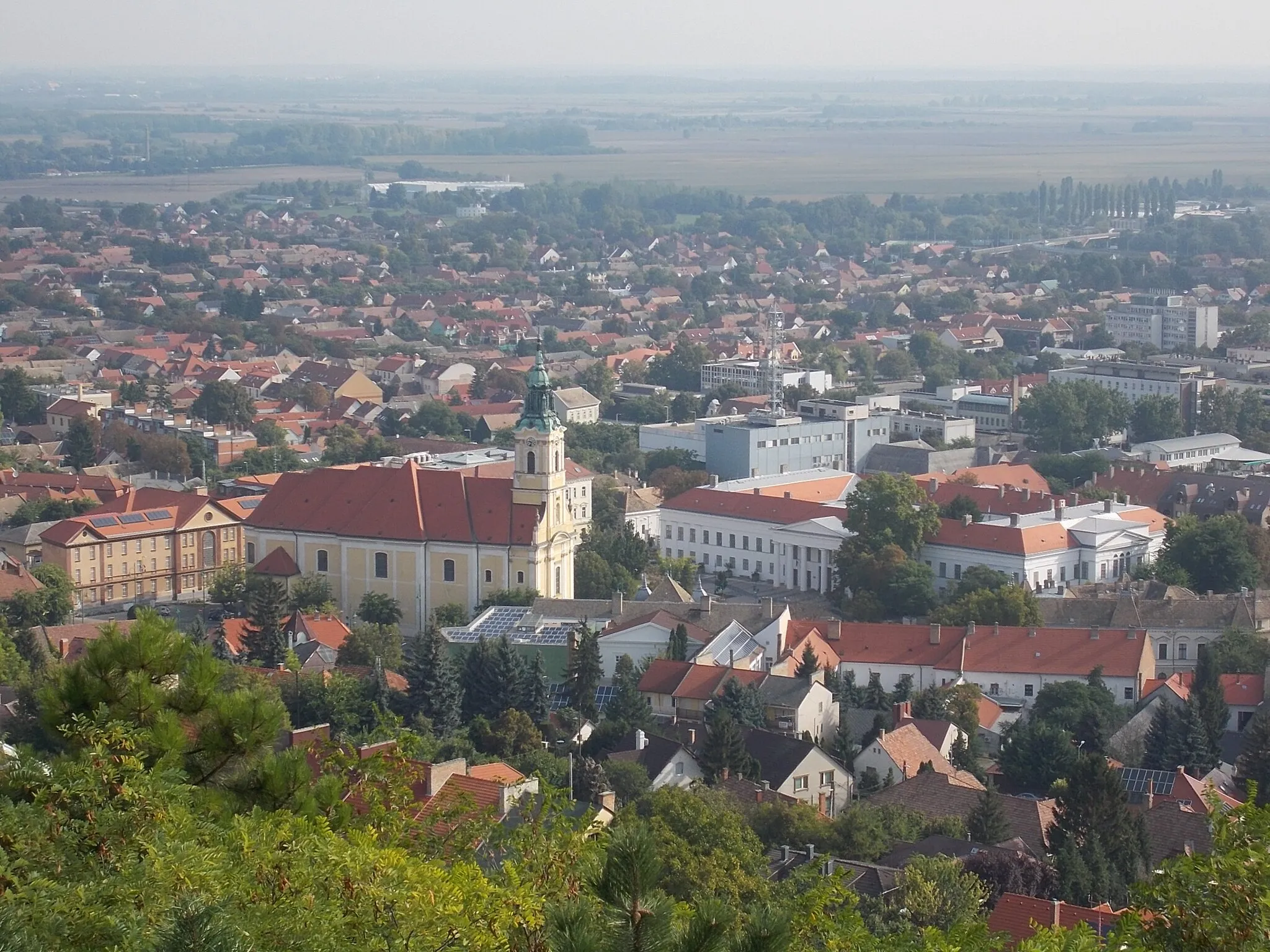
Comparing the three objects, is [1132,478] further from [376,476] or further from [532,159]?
[532,159]

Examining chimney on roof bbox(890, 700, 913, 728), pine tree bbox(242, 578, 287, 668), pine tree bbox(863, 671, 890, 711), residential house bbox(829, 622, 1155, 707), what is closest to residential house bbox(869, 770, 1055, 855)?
chimney on roof bbox(890, 700, 913, 728)

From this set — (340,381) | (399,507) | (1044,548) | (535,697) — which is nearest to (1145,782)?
(535,697)

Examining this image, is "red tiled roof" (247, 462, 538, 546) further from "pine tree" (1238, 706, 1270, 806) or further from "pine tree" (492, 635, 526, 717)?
"pine tree" (1238, 706, 1270, 806)

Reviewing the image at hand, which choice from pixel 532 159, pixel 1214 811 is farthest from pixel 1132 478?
pixel 532 159

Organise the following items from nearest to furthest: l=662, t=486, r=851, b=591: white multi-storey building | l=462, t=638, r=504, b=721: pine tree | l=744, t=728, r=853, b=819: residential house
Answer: l=744, t=728, r=853, b=819: residential house, l=462, t=638, r=504, b=721: pine tree, l=662, t=486, r=851, b=591: white multi-storey building

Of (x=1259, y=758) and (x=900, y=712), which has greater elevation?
(x=1259, y=758)

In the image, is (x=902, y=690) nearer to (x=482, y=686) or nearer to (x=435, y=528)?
(x=482, y=686)

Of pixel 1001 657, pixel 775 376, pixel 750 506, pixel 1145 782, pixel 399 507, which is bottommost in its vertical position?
pixel 775 376
